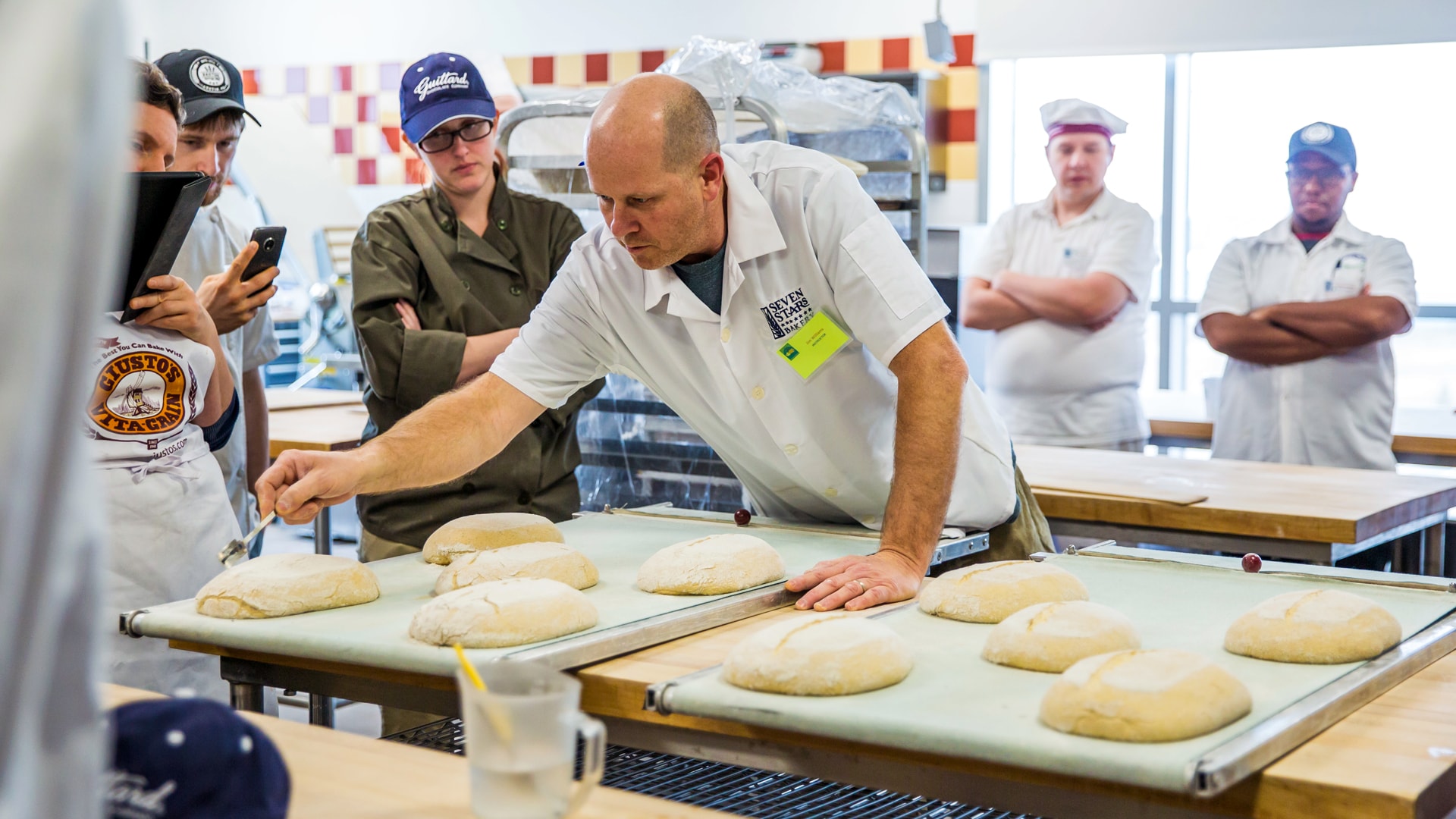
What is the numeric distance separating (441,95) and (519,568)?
1.18 metres

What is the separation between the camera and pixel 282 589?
1468 millimetres

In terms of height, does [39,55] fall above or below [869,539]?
above

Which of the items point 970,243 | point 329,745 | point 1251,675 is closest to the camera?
point 329,745

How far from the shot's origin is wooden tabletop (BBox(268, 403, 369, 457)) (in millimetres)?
3289

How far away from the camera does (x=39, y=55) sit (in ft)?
1.41

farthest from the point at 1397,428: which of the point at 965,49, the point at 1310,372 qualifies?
the point at 965,49

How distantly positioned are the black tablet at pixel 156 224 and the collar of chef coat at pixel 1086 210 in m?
2.87

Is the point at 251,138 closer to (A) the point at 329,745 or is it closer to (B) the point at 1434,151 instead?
A: (B) the point at 1434,151

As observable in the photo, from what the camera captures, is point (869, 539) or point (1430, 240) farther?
point (1430, 240)

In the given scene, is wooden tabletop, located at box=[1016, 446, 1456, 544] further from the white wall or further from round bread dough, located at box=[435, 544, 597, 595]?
the white wall

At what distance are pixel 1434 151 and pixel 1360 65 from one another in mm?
437

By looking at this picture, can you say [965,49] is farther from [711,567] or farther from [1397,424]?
[711,567]

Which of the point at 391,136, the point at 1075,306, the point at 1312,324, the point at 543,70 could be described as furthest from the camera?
the point at 391,136

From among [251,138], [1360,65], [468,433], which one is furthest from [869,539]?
[251,138]
